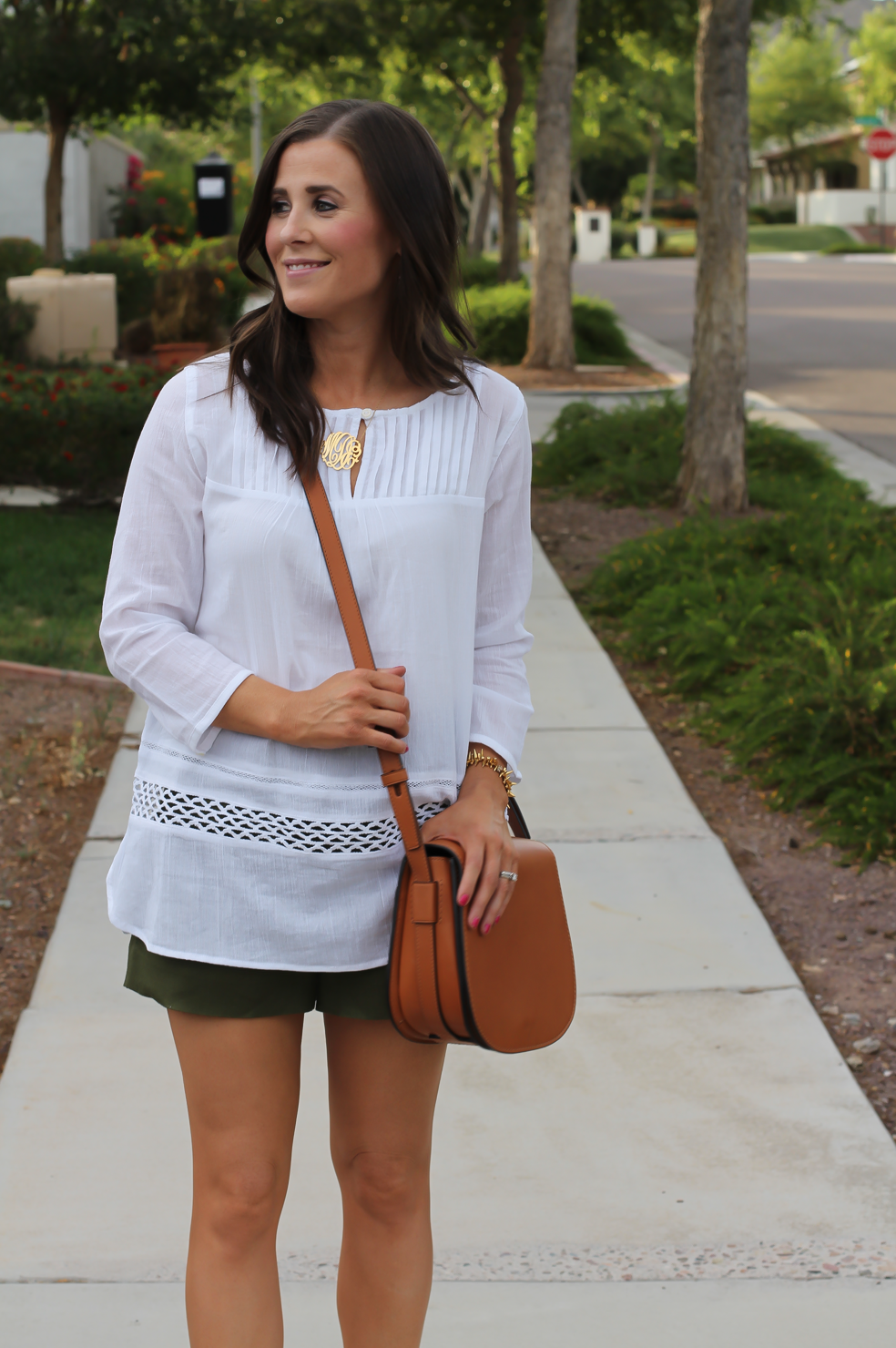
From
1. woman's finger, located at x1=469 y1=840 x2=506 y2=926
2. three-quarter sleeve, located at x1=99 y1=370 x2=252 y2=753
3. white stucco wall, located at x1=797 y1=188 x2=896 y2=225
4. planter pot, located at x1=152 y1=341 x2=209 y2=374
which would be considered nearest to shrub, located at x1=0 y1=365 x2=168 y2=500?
planter pot, located at x1=152 y1=341 x2=209 y2=374

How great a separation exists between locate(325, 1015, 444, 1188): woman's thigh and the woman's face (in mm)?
959

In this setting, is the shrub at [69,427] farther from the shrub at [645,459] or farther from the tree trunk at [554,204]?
the tree trunk at [554,204]

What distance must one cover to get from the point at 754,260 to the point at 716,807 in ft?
134

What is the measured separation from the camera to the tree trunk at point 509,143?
21.0 meters

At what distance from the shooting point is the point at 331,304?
192 centimetres

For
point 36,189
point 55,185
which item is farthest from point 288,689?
point 36,189

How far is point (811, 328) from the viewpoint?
858 inches

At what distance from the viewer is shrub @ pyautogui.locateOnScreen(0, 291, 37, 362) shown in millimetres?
12672

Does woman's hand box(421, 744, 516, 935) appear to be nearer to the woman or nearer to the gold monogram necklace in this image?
the woman

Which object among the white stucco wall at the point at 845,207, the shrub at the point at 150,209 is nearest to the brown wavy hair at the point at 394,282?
the shrub at the point at 150,209

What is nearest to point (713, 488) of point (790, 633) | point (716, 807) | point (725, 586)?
point (725, 586)

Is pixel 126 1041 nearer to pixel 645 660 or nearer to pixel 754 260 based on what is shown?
pixel 645 660

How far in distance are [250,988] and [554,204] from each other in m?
16.2

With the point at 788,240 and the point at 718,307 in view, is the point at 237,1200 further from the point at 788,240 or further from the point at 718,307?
the point at 788,240
